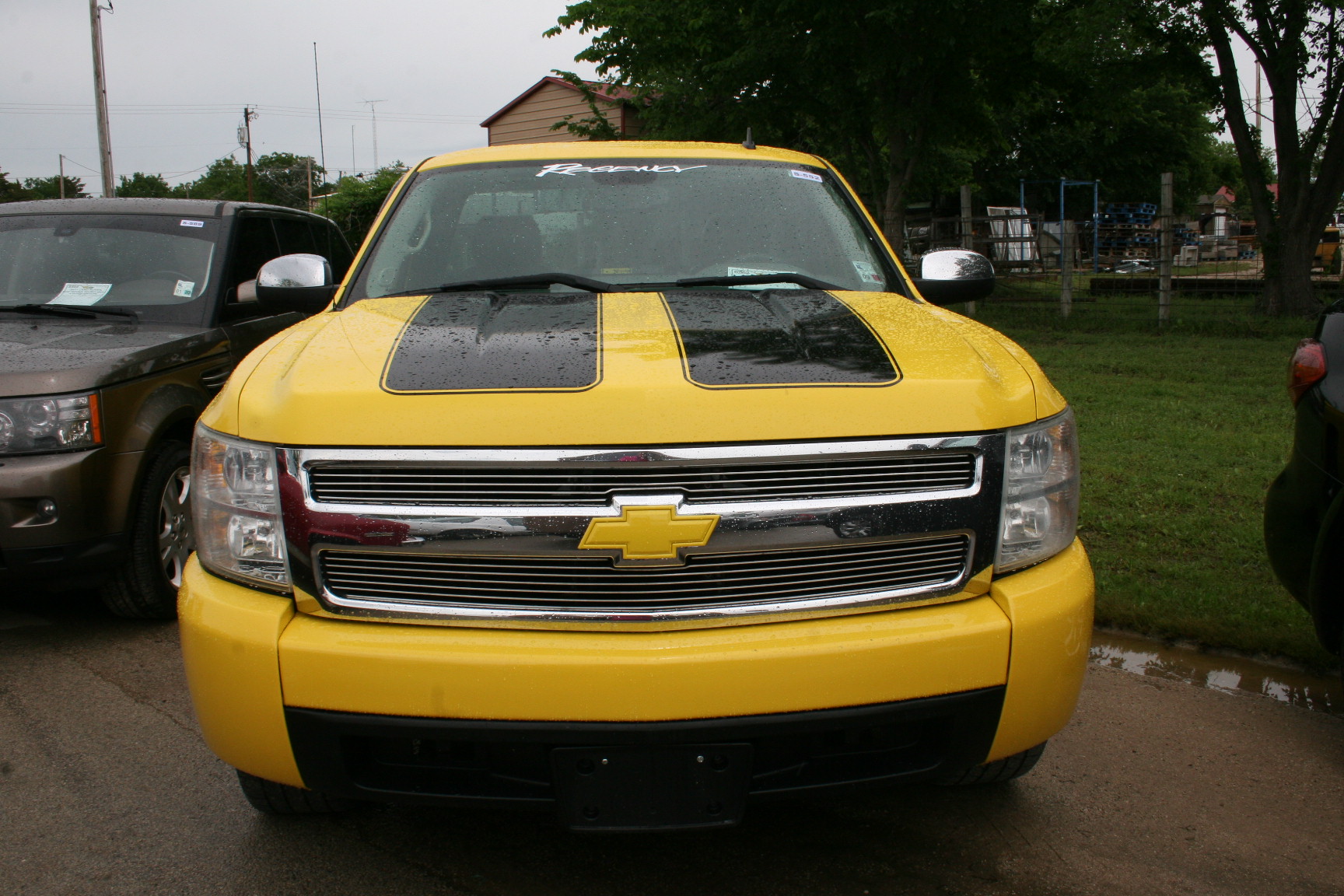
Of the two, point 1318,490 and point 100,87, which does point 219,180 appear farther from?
point 1318,490

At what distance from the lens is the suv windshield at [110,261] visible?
5.08 metres

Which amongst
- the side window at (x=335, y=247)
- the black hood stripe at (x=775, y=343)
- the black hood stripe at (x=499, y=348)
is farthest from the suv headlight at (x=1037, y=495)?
the side window at (x=335, y=247)

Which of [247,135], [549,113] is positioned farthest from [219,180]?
[549,113]

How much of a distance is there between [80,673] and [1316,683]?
4380mm

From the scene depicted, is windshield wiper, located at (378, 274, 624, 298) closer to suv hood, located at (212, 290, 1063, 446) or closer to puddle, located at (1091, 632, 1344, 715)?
suv hood, located at (212, 290, 1063, 446)

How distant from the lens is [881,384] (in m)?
2.24

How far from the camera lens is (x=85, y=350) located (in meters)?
4.17

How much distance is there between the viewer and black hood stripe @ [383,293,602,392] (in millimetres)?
2215

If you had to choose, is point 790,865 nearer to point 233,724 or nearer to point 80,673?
point 233,724

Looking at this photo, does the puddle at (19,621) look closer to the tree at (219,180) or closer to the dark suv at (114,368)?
the dark suv at (114,368)

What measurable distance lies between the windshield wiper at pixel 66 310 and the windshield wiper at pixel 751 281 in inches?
118

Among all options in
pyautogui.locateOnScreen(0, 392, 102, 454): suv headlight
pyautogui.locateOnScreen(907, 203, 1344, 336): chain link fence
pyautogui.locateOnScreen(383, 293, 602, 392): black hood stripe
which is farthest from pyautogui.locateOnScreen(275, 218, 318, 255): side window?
pyautogui.locateOnScreen(907, 203, 1344, 336): chain link fence

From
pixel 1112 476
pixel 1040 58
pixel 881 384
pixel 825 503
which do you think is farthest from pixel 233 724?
pixel 1040 58

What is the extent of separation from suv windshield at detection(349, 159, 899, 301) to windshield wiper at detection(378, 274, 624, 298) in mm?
83
